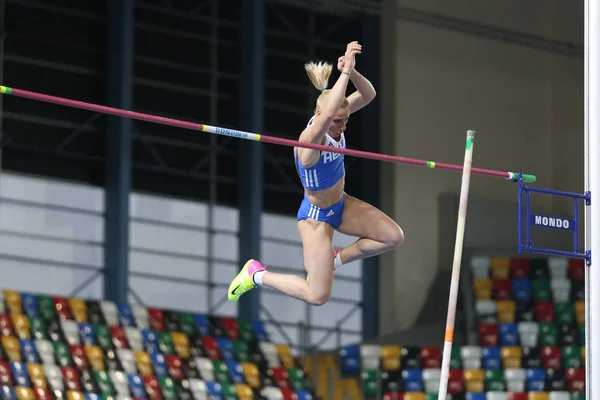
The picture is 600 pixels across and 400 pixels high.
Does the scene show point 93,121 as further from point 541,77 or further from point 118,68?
point 541,77

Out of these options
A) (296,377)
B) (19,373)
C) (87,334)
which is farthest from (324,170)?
(296,377)

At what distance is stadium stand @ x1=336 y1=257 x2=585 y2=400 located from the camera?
64.4ft

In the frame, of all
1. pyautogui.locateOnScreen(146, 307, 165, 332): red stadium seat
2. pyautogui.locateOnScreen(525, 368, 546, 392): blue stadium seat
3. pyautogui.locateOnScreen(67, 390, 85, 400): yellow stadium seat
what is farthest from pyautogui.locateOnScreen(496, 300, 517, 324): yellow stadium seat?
pyautogui.locateOnScreen(67, 390, 85, 400): yellow stadium seat

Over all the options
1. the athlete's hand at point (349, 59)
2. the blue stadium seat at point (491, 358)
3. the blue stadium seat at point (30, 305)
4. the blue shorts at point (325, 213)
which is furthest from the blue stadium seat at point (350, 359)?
the athlete's hand at point (349, 59)

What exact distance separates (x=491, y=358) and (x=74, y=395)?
20.8 feet

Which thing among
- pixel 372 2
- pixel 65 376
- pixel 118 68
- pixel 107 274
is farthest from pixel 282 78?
pixel 65 376

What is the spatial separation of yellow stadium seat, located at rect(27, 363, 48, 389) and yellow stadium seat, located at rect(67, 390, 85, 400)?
0.32m

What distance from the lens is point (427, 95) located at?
73.0 ft

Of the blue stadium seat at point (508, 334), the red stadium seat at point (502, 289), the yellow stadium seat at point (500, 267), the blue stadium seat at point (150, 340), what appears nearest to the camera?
the blue stadium seat at point (150, 340)

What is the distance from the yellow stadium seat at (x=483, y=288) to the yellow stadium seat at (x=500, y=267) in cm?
18

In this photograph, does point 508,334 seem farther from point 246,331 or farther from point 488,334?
point 246,331

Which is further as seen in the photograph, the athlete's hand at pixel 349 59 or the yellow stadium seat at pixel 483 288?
the yellow stadium seat at pixel 483 288

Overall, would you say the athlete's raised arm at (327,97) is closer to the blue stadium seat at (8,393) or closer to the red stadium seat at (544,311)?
the blue stadium seat at (8,393)

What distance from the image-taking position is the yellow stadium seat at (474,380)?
64.8ft
